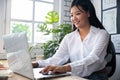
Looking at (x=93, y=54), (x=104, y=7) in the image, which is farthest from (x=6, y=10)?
(x=93, y=54)

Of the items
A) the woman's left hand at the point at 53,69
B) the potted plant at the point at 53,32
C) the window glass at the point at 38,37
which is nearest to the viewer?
the woman's left hand at the point at 53,69

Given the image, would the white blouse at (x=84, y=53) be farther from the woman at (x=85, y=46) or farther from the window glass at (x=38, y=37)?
the window glass at (x=38, y=37)

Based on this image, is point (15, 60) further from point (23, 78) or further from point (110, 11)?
point (110, 11)

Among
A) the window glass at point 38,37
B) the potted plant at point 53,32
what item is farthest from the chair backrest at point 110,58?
the window glass at point 38,37

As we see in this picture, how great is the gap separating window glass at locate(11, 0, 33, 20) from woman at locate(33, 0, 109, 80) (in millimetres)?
1116

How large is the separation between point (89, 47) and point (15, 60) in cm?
57

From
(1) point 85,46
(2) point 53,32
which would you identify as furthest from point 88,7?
(2) point 53,32

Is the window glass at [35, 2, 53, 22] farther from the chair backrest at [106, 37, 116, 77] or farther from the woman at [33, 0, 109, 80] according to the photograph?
the chair backrest at [106, 37, 116, 77]

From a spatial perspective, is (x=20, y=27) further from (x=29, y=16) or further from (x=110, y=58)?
(x=110, y=58)

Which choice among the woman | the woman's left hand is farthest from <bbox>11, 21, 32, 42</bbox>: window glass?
the woman's left hand

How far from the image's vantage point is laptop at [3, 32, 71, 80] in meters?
0.83

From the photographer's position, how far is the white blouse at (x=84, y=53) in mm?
1056

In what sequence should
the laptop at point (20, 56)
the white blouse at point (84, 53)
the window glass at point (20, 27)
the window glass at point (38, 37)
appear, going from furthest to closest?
the window glass at point (38, 37) → the window glass at point (20, 27) → the white blouse at point (84, 53) → the laptop at point (20, 56)

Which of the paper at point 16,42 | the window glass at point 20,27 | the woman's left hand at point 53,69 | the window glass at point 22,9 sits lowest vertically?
the woman's left hand at point 53,69
